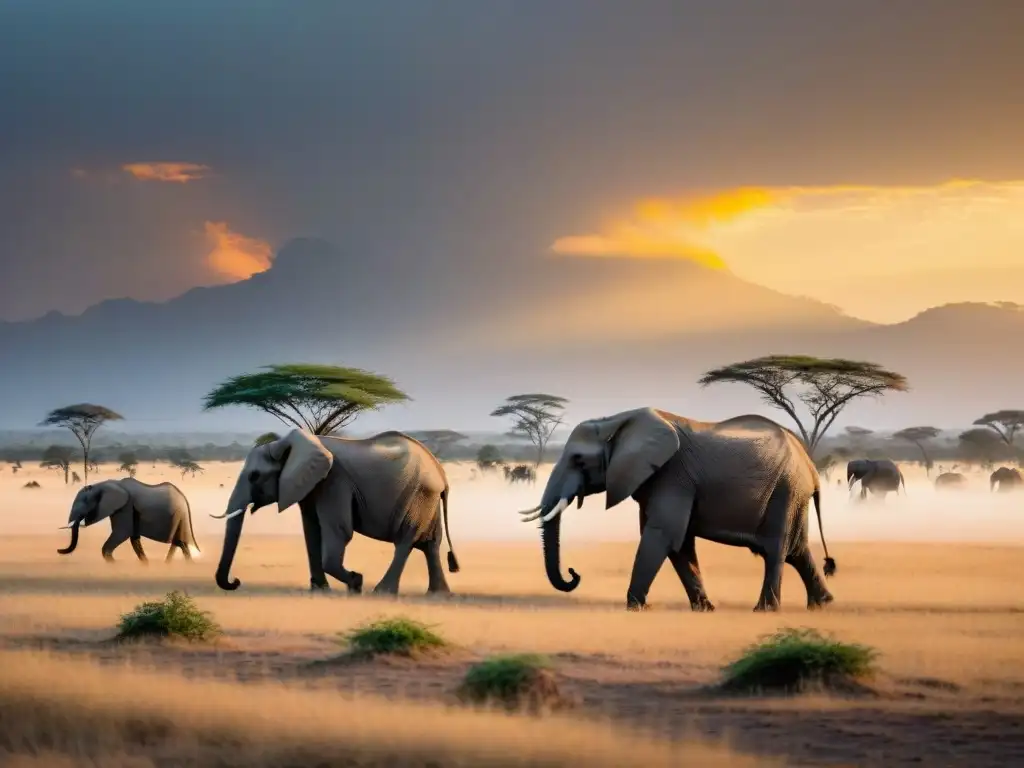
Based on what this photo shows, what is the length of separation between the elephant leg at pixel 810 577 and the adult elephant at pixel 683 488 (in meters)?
0.43

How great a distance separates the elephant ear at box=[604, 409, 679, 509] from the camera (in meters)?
21.2

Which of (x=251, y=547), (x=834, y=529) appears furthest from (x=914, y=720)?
(x=834, y=529)

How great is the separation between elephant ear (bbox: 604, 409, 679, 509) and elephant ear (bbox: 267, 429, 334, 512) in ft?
16.6

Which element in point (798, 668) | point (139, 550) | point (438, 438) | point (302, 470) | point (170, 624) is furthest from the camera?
point (438, 438)

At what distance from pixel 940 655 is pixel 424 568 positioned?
17064 mm

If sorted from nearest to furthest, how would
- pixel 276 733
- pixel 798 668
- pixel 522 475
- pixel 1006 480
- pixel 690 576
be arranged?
pixel 276 733 < pixel 798 668 < pixel 690 576 < pixel 1006 480 < pixel 522 475

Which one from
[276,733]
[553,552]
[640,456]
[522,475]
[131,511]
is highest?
[522,475]

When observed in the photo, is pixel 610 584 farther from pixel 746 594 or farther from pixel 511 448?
pixel 511 448

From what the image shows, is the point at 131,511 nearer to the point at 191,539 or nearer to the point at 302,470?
the point at 191,539

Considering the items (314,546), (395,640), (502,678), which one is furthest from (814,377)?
(502,678)

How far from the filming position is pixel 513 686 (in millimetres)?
13359

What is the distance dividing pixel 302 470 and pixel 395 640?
8.25 m

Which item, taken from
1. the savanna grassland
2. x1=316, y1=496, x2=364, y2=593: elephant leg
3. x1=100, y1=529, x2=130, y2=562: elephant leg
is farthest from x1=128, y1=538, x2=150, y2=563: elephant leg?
x1=316, y1=496, x2=364, y2=593: elephant leg

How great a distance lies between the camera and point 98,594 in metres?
24.4
